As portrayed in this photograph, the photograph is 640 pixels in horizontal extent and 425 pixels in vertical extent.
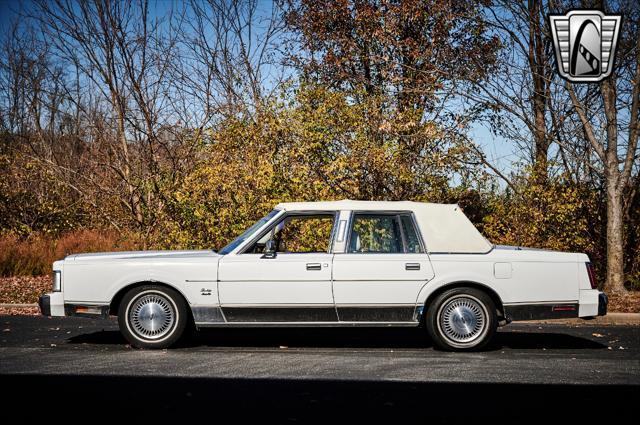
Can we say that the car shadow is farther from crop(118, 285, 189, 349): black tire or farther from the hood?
the hood

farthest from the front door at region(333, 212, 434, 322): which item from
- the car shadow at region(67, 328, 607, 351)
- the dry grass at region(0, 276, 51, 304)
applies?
the dry grass at region(0, 276, 51, 304)

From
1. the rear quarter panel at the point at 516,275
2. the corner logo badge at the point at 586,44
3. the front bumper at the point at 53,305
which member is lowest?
the front bumper at the point at 53,305

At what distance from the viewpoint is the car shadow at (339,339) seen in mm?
8914

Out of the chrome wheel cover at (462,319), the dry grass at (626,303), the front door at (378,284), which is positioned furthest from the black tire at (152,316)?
the dry grass at (626,303)

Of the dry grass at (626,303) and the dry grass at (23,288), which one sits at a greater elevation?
the dry grass at (23,288)

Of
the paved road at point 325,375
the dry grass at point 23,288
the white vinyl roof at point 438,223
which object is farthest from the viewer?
the dry grass at point 23,288

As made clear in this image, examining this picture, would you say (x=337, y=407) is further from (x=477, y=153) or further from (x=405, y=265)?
(x=477, y=153)

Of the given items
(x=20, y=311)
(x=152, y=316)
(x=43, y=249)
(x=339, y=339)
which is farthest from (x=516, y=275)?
(x=43, y=249)

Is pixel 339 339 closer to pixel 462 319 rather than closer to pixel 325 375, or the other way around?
pixel 462 319

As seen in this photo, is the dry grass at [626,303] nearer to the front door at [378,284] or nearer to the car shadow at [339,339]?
the car shadow at [339,339]

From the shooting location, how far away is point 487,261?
27.5 feet

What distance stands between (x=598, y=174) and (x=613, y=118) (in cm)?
141

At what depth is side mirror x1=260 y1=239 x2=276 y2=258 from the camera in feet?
27.5

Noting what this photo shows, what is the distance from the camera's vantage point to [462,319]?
27.5ft
